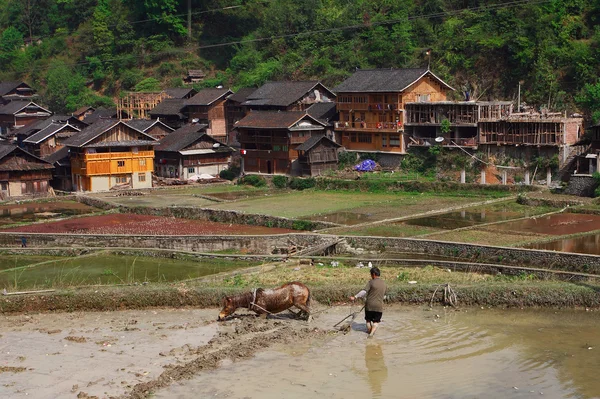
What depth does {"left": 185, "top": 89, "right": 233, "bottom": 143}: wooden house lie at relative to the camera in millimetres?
66312

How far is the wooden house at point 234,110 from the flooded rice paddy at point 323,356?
45.5m

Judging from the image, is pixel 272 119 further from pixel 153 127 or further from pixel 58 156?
pixel 58 156

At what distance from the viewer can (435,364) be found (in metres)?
16.5

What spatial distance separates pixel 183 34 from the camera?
87.3 m

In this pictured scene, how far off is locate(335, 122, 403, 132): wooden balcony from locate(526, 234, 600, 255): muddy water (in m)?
22.8

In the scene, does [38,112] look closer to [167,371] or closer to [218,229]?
[218,229]

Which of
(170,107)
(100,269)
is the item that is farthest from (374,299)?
(170,107)

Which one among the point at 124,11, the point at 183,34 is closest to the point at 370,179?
the point at 183,34

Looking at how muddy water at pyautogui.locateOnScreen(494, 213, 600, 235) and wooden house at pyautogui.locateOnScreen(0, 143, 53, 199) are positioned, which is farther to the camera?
wooden house at pyautogui.locateOnScreen(0, 143, 53, 199)

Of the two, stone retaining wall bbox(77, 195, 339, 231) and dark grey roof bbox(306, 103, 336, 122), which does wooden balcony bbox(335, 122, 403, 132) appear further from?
stone retaining wall bbox(77, 195, 339, 231)

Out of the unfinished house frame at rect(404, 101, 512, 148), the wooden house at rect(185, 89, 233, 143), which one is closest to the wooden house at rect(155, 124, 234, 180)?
the wooden house at rect(185, 89, 233, 143)

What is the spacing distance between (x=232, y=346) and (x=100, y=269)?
49.3 feet

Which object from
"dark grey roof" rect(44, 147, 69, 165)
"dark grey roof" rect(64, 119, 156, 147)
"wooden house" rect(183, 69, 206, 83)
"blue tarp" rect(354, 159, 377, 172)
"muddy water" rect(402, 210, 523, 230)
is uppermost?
"wooden house" rect(183, 69, 206, 83)

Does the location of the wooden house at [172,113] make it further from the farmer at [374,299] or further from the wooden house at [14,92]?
the farmer at [374,299]
